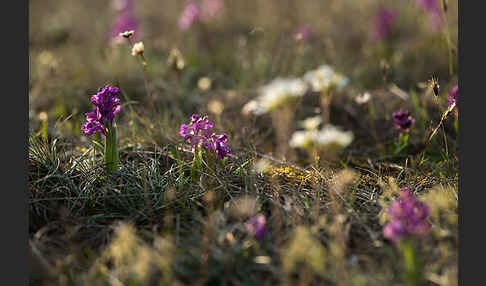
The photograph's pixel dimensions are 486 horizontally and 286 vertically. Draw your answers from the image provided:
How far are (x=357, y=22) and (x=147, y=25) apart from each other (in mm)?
3001

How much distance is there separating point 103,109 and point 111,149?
21 centimetres

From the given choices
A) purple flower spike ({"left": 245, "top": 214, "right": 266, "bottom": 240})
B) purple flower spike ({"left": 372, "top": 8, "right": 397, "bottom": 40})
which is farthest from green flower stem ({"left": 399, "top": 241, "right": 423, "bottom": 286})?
purple flower spike ({"left": 372, "top": 8, "right": 397, "bottom": 40})

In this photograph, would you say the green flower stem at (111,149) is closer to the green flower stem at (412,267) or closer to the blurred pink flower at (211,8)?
the green flower stem at (412,267)

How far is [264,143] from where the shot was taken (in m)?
3.05

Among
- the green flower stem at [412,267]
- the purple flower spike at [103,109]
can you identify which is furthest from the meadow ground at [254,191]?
the purple flower spike at [103,109]

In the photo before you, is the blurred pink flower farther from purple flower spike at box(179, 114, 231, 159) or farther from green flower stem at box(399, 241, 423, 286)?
green flower stem at box(399, 241, 423, 286)

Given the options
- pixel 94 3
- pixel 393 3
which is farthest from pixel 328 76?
pixel 94 3

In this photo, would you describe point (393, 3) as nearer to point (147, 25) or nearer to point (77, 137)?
point (147, 25)

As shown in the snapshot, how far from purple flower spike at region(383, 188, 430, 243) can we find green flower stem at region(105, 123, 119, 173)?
1327 millimetres

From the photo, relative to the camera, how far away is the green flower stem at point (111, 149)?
2.10 m

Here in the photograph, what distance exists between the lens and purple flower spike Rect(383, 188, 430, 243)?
56.8 inches

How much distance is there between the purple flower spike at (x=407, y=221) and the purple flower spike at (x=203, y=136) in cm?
85

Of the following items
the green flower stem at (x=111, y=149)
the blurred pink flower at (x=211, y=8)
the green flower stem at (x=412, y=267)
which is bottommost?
the green flower stem at (x=412, y=267)

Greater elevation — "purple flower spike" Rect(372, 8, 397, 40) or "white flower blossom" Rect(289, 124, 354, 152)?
"purple flower spike" Rect(372, 8, 397, 40)
